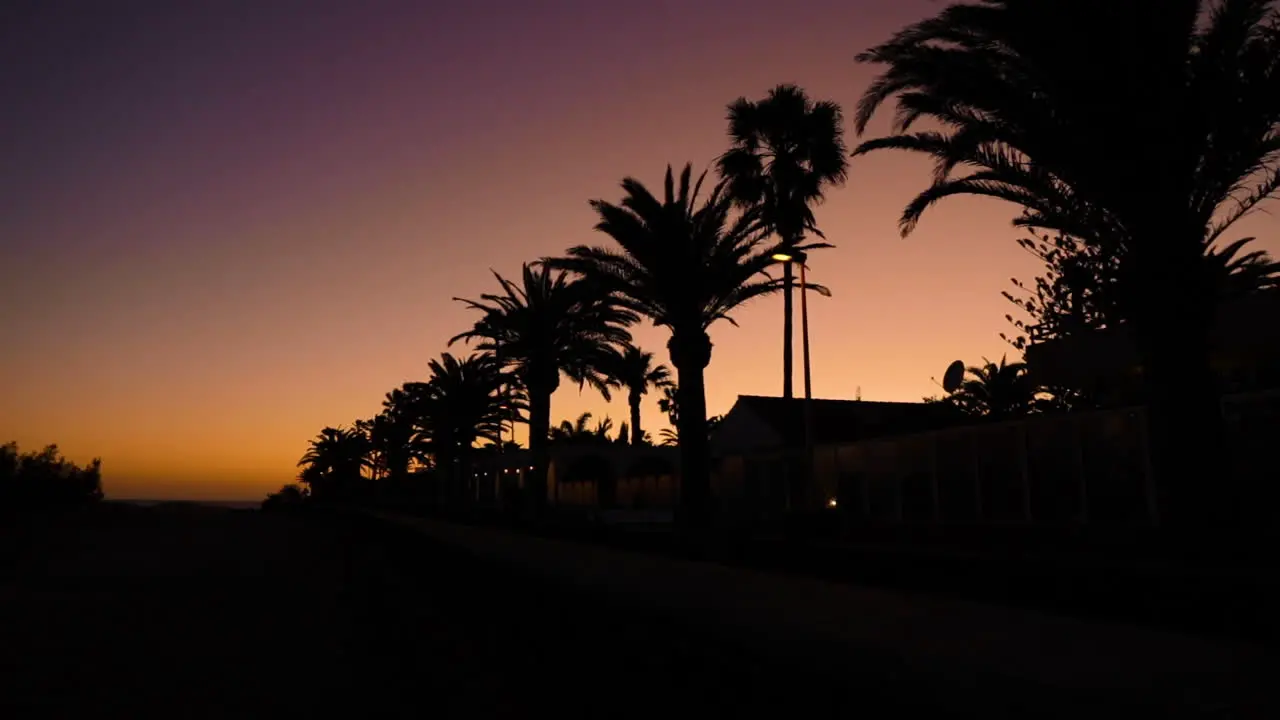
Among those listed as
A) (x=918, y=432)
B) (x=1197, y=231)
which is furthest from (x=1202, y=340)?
(x=918, y=432)

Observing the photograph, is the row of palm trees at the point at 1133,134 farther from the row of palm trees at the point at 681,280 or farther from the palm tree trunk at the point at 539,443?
the palm tree trunk at the point at 539,443

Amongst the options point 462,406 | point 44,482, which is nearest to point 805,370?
point 462,406

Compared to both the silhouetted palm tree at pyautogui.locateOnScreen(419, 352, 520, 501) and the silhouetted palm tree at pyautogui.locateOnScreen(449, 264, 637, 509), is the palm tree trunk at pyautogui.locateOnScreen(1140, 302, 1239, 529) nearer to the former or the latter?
the silhouetted palm tree at pyautogui.locateOnScreen(449, 264, 637, 509)

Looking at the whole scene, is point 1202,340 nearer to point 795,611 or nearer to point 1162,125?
point 1162,125

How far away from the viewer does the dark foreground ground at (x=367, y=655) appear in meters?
7.11

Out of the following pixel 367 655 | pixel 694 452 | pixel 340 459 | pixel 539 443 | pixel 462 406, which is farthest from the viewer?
pixel 340 459

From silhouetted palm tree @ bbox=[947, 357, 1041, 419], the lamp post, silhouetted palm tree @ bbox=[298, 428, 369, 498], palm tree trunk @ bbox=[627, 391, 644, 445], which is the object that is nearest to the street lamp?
the lamp post

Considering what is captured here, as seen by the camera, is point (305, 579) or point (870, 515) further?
point (870, 515)

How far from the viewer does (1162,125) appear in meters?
12.7

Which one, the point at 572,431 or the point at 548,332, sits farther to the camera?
the point at 572,431

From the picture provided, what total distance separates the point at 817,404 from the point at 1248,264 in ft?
56.3

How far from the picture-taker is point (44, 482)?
8188 centimetres

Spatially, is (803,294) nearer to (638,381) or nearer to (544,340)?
(544,340)

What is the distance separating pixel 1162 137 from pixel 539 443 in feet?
78.7
